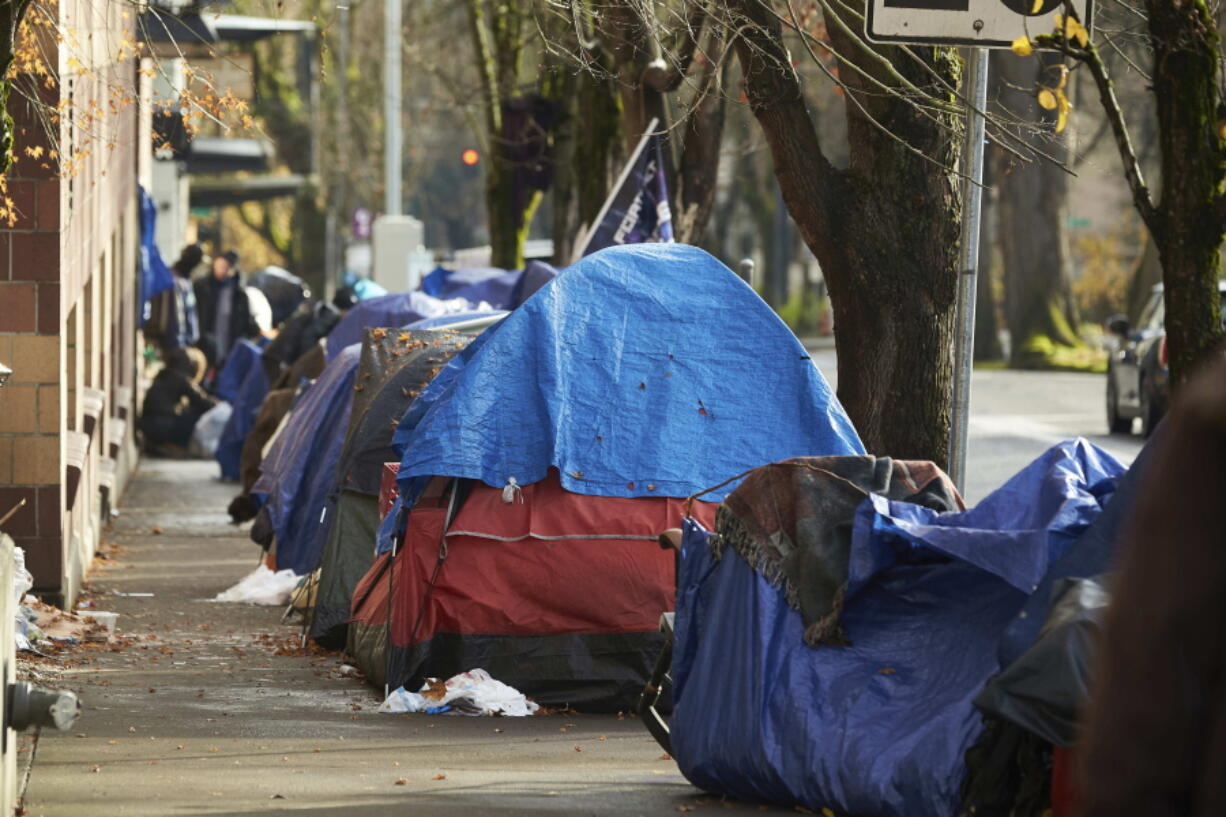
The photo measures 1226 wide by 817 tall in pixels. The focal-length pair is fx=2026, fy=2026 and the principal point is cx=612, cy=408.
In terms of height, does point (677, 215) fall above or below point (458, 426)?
Answer: above

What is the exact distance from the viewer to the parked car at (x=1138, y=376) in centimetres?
2008

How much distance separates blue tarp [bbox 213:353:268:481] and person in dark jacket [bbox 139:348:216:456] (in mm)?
2191

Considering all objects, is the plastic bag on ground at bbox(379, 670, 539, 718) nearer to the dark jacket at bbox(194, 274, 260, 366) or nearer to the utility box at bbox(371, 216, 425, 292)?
the dark jacket at bbox(194, 274, 260, 366)

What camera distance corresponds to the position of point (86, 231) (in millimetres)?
13219

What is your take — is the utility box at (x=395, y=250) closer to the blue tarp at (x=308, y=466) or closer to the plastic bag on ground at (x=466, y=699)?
the blue tarp at (x=308, y=466)

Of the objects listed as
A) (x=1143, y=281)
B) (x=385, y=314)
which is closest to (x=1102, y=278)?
(x=1143, y=281)

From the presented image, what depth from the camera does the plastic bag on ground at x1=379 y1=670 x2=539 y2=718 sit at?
833cm

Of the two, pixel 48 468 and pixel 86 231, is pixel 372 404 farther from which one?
pixel 86 231

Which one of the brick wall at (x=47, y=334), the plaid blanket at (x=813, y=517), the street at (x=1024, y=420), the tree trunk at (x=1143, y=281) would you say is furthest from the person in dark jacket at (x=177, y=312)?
the tree trunk at (x=1143, y=281)

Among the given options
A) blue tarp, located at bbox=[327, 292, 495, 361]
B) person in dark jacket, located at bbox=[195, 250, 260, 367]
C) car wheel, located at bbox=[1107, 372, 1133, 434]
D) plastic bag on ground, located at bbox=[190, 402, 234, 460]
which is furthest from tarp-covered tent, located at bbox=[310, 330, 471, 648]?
person in dark jacket, located at bbox=[195, 250, 260, 367]

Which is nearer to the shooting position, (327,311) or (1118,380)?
(327,311)

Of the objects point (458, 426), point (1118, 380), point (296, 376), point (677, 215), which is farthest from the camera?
point (1118, 380)

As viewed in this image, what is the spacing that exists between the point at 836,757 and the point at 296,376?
424 inches

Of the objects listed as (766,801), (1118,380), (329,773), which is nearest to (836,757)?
(766,801)
